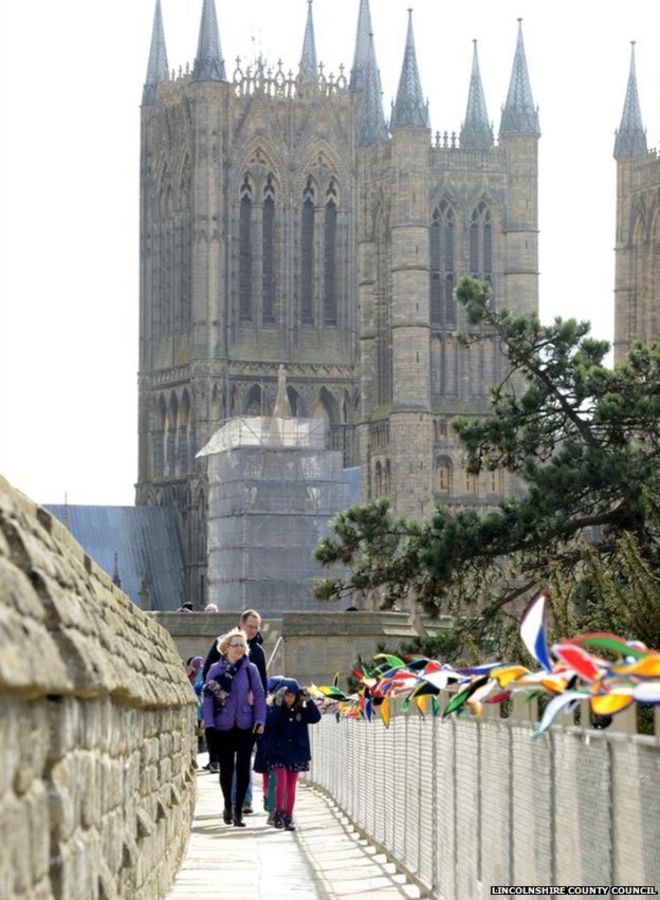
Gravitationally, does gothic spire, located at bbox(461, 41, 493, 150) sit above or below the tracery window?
above

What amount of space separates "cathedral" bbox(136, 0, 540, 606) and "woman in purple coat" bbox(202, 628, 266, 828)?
2838 inches

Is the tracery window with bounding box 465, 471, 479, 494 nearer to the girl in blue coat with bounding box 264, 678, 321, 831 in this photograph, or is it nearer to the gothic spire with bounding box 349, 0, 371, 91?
the gothic spire with bounding box 349, 0, 371, 91

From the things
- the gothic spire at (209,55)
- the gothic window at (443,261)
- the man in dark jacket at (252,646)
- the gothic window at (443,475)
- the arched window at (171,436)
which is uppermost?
the gothic spire at (209,55)

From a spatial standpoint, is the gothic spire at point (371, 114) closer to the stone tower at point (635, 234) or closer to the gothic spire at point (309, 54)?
the gothic spire at point (309, 54)

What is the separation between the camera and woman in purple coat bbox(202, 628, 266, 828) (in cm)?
1493

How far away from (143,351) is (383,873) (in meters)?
87.8

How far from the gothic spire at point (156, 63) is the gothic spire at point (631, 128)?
21.6m

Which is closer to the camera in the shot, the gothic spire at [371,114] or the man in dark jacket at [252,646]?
the man in dark jacket at [252,646]

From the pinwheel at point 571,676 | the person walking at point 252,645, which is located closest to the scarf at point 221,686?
the person walking at point 252,645

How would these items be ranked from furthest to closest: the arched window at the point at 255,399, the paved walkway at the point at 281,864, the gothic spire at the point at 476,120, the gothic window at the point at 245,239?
the gothic window at the point at 245,239 < the arched window at the point at 255,399 < the gothic spire at the point at 476,120 < the paved walkway at the point at 281,864

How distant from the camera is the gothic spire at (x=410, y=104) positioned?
285 ft

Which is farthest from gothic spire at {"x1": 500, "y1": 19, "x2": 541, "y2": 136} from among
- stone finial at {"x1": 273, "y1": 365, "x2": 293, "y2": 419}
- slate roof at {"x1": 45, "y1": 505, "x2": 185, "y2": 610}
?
slate roof at {"x1": 45, "y1": 505, "x2": 185, "y2": 610}

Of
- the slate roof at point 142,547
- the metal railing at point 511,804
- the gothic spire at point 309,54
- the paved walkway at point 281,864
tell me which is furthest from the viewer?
the gothic spire at point 309,54

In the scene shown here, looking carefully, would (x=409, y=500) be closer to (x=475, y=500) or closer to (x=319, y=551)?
(x=475, y=500)
